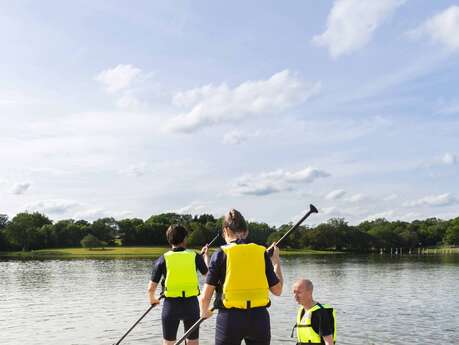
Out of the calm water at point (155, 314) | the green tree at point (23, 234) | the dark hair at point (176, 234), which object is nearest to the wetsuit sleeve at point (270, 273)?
the dark hair at point (176, 234)

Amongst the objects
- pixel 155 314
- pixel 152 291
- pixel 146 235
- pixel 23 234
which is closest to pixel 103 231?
pixel 146 235

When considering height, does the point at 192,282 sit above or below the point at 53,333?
above

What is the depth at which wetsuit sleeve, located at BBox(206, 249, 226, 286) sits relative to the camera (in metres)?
7.29

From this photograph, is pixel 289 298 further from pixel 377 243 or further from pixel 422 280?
pixel 377 243

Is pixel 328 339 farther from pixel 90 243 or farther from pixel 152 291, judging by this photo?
pixel 90 243

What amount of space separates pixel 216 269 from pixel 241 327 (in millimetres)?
834

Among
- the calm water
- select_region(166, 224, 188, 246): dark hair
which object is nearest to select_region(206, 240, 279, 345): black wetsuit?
select_region(166, 224, 188, 246): dark hair

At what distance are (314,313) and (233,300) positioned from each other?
161 cm

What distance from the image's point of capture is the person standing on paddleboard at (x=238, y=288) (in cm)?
723

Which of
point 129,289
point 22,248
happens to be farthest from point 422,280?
point 22,248

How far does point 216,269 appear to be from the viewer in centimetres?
732

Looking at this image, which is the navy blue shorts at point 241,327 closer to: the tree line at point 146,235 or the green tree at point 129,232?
the tree line at point 146,235

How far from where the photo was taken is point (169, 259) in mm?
10461

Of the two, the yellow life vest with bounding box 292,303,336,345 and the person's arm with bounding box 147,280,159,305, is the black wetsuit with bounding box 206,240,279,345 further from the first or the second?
→ the person's arm with bounding box 147,280,159,305
